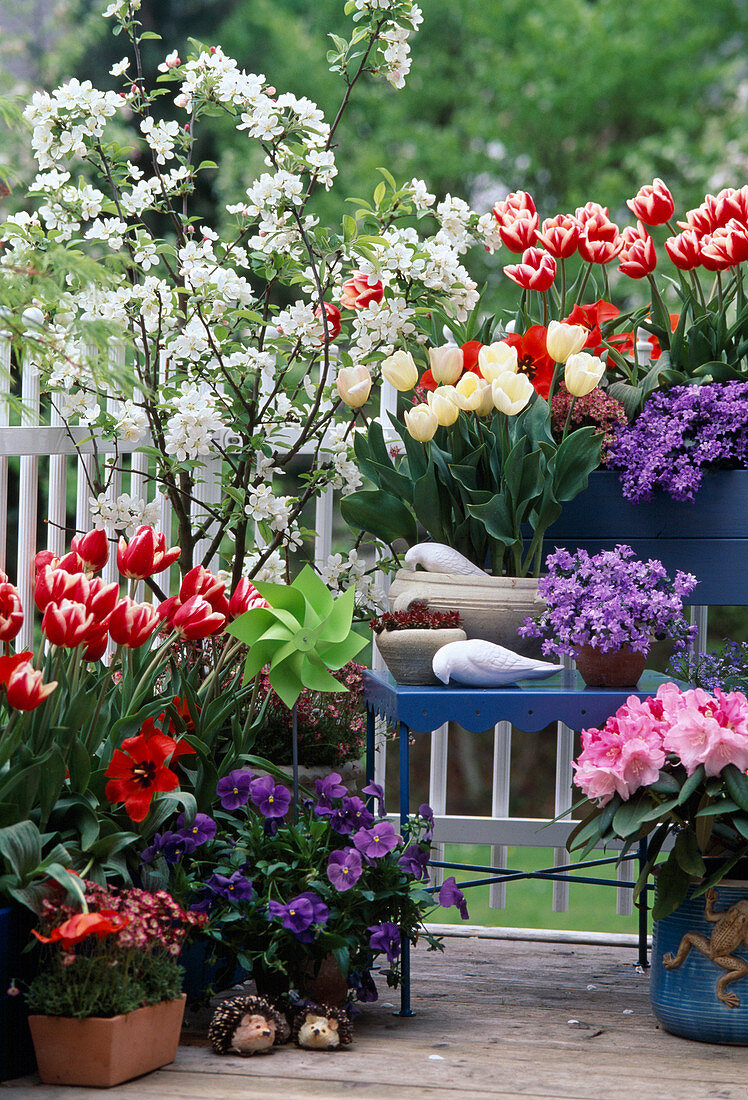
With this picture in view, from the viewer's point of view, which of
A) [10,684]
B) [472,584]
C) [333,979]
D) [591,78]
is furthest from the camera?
[591,78]

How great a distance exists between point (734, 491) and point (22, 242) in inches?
67.2

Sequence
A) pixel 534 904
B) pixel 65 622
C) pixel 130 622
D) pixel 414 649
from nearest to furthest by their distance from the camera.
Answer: pixel 65 622
pixel 130 622
pixel 414 649
pixel 534 904

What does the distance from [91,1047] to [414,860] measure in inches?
26.4

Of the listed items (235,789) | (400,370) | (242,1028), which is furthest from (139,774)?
(400,370)

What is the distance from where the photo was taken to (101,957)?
1891mm

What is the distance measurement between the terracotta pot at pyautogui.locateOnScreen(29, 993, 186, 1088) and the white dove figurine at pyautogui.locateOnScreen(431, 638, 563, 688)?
0.83 m

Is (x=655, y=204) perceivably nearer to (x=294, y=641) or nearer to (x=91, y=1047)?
(x=294, y=641)

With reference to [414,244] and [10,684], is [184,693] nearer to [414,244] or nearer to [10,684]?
[10,684]

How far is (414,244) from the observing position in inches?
113

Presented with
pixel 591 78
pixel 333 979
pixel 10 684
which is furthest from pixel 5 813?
pixel 591 78

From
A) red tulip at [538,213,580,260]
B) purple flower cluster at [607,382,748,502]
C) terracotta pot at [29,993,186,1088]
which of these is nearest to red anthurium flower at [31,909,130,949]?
A: terracotta pot at [29,993,186,1088]

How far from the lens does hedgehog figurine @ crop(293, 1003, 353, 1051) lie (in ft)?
7.02

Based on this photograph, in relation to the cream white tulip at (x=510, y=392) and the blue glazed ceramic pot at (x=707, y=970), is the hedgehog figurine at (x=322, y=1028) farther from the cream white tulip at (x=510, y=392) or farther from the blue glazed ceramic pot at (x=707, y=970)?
the cream white tulip at (x=510, y=392)

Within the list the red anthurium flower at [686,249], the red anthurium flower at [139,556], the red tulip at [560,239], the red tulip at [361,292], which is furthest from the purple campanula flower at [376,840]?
the red anthurium flower at [686,249]
